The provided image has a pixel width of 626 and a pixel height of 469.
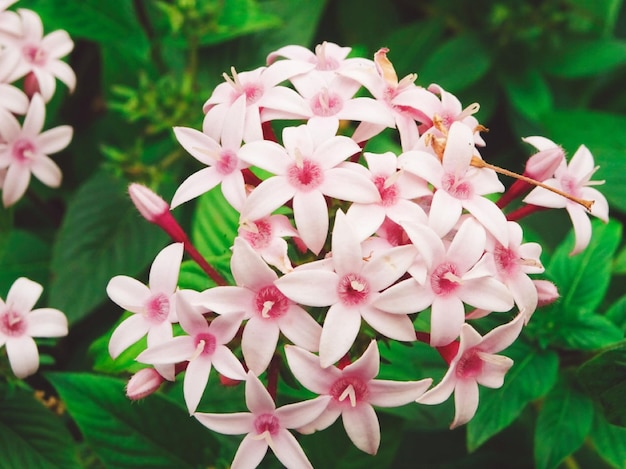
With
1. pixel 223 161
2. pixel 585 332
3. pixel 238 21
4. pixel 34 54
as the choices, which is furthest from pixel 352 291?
pixel 238 21

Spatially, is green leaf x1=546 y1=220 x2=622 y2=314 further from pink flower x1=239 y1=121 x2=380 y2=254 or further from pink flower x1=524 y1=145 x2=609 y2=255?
pink flower x1=239 y1=121 x2=380 y2=254

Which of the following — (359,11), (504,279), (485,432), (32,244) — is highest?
(504,279)

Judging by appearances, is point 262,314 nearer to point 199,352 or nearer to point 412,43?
point 199,352

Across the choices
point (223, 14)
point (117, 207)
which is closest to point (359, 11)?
point (223, 14)

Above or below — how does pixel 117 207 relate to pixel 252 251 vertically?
below

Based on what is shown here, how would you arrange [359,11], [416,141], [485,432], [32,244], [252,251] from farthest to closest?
[359,11], [32,244], [485,432], [416,141], [252,251]

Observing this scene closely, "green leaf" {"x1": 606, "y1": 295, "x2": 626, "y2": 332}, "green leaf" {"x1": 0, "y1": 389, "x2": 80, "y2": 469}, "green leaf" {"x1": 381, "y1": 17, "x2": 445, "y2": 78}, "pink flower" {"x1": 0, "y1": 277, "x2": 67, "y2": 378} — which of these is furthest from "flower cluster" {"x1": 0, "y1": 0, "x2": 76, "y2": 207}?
"green leaf" {"x1": 606, "y1": 295, "x2": 626, "y2": 332}

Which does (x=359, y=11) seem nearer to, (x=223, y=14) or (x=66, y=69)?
(x=223, y=14)
